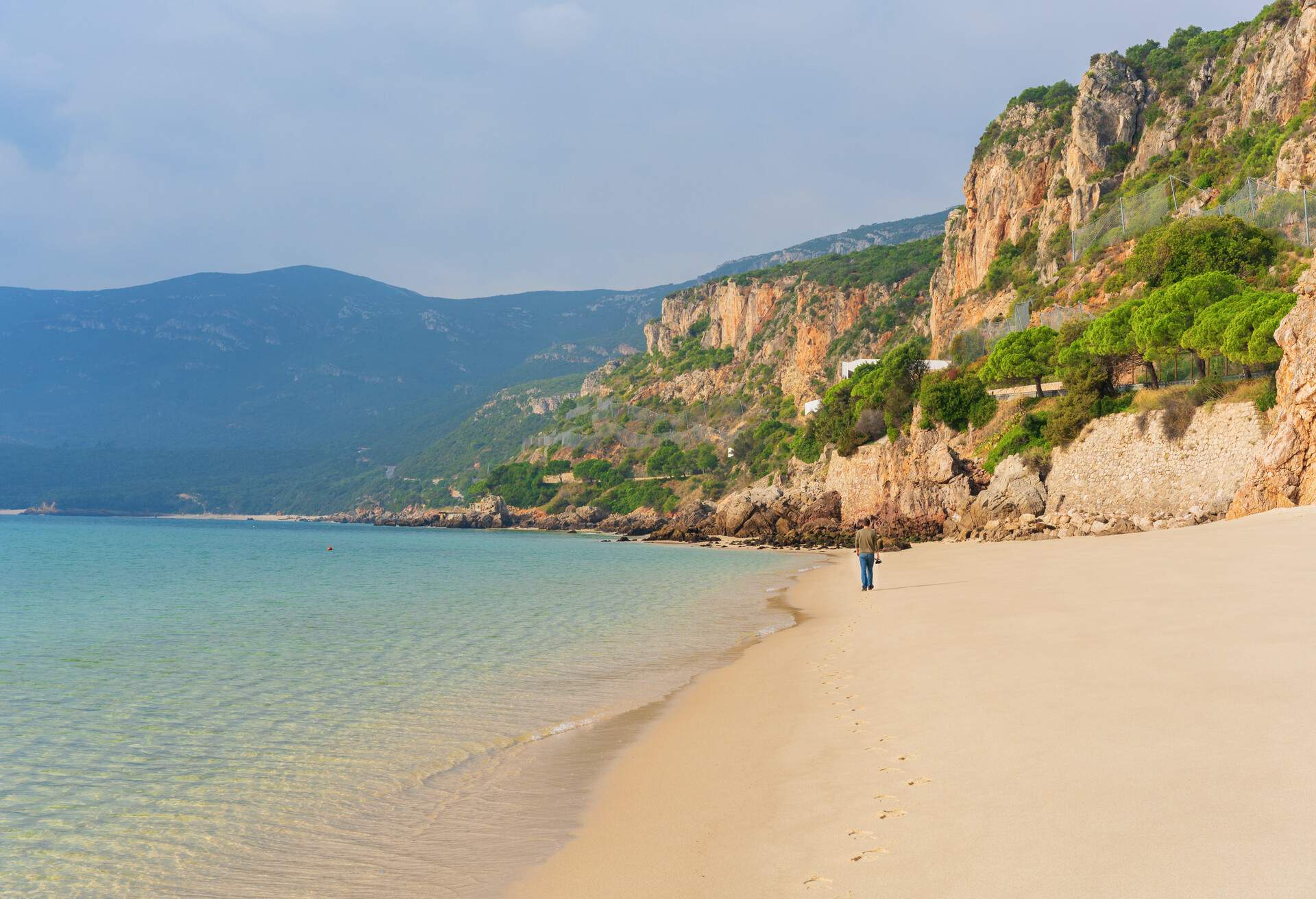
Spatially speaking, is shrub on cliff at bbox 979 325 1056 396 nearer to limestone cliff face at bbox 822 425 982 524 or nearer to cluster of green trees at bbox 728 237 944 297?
limestone cliff face at bbox 822 425 982 524

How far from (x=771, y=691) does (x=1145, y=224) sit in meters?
60.4

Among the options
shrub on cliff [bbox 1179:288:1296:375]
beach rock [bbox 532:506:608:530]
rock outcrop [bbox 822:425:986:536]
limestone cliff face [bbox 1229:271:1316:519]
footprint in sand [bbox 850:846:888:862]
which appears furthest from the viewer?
beach rock [bbox 532:506:608:530]

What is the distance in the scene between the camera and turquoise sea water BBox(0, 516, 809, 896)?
18.6 ft

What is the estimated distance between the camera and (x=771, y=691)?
33.6ft

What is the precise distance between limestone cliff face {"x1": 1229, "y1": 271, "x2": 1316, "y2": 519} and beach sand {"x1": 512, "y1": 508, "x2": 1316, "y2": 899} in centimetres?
1627

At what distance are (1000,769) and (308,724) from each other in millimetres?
7167

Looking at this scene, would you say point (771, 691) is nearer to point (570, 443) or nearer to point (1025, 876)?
point (1025, 876)

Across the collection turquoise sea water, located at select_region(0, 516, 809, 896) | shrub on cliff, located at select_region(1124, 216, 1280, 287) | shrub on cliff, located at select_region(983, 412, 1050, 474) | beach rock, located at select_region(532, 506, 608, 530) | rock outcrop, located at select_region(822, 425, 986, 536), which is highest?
shrub on cliff, located at select_region(1124, 216, 1280, 287)

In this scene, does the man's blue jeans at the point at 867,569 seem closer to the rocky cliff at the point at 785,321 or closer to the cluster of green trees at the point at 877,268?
the rocky cliff at the point at 785,321

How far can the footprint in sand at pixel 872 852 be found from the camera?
458 cm

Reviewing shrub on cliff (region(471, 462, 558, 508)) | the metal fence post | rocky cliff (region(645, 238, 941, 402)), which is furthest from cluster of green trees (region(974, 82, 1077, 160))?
shrub on cliff (region(471, 462, 558, 508))

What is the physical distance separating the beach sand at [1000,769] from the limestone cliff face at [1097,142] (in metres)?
50.9

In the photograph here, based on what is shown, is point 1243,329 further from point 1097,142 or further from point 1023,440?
point 1097,142

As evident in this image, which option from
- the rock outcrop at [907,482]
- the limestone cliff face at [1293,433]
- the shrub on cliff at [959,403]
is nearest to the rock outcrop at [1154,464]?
the limestone cliff face at [1293,433]
